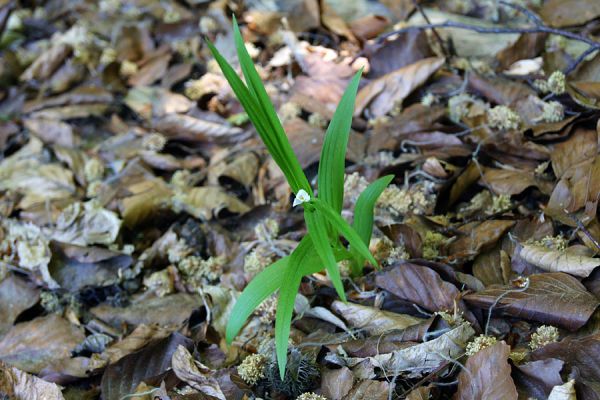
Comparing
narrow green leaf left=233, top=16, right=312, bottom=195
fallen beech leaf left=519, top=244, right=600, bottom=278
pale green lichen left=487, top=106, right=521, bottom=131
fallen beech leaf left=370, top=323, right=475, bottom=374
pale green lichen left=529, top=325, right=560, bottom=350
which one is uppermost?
narrow green leaf left=233, top=16, right=312, bottom=195

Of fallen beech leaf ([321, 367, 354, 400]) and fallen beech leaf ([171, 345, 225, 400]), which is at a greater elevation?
fallen beech leaf ([321, 367, 354, 400])

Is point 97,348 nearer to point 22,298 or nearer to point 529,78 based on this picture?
point 22,298

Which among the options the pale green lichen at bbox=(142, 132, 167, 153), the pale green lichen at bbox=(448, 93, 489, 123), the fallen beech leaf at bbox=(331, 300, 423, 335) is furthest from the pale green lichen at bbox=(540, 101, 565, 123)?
the pale green lichen at bbox=(142, 132, 167, 153)

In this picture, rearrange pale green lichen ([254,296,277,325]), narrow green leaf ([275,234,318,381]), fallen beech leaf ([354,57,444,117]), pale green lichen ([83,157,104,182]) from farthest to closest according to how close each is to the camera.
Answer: pale green lichen ([83,157,104,182]) < fallen beech leaf ([354,57,444,117]) < pale green lichen ([254,296,277,325]) < narrow green leaf ([275,234,318,381])

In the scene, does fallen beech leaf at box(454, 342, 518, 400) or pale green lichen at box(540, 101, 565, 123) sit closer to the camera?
fallen beech leaf at box(454, 342, 518, 400)

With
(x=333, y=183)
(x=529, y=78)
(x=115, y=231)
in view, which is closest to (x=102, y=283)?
(x=115, y=231)

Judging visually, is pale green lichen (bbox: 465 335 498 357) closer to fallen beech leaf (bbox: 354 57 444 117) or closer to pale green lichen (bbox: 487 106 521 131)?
pale green lichen (bbox: 487 106 521 131)
